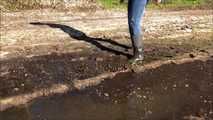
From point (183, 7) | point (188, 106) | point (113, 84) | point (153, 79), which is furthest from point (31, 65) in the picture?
point (183, 7)

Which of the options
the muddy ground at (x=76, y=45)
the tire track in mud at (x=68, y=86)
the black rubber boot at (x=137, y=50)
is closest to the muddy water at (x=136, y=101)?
the tire track in mud at (x=68, y=86)

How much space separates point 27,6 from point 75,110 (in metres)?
6.05

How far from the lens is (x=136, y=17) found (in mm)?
8789

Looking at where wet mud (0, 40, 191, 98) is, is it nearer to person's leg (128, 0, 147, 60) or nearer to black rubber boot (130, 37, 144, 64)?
black rubber boot (130, 37, 144, 64)

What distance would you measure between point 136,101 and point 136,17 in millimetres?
1940

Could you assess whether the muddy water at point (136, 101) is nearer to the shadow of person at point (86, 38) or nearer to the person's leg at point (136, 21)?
the person's leg at point (136, 21)

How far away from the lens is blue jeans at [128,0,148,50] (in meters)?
8.67

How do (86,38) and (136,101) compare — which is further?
(86,38)

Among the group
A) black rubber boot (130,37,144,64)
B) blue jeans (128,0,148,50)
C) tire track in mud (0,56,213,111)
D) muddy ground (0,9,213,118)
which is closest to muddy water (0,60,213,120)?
tire track in mud (0,56,213,111)

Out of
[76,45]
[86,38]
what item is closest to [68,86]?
[76,45]

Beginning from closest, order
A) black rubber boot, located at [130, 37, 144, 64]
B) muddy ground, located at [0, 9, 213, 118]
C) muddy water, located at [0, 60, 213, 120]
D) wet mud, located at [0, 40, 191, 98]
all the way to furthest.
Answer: muddy water, located at [0, 60, 213, 120] < wet mud, located at [0, 40, 191, 98] < muddy ground, located at [0, 9, 213, 118] < black rubber boot, located at [130, 37, 144, 64]

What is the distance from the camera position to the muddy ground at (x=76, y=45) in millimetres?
7910

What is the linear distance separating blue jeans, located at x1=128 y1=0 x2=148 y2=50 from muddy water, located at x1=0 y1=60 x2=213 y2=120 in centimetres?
63

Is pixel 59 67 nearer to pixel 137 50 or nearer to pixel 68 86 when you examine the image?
pixel 68 86
